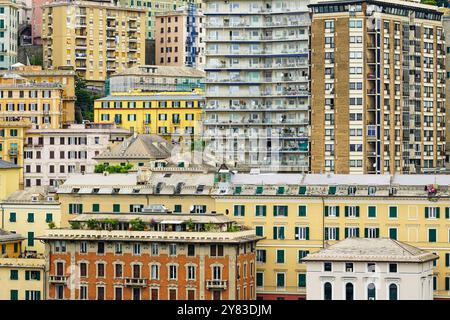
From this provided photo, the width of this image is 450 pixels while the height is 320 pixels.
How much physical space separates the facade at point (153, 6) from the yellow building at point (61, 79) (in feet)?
120

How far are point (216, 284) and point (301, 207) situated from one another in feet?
28.7

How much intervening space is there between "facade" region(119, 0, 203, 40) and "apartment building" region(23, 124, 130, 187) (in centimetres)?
5285

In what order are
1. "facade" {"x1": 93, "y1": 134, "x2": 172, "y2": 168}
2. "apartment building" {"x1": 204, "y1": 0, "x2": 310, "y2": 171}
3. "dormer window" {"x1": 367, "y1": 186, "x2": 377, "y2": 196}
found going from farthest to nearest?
"facade" {"x1": 93, "y1": 134, "x2": 172, "y2": 168}, "apartment building" {"x1": 204, "y1": 0, "x2": 310, "y2": 171}, "dormer window" {"x1": 367, "y1": 186, "x2": 377, "y2": 196}

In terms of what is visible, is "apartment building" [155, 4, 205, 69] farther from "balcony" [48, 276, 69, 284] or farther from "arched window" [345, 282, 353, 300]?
"arched window" [345, 282, 353, 300]

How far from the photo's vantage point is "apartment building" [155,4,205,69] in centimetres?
17288

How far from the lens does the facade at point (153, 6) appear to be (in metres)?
185

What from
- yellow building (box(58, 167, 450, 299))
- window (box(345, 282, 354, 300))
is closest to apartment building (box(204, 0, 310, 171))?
yellow building (box(58, 167, 450, 299))

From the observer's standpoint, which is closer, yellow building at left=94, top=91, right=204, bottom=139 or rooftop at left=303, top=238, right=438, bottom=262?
rooftop at left=303, top=238, right=438, bottom=262

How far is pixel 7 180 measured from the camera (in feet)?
327

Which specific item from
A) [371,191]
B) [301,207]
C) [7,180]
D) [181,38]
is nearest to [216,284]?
[301,207]

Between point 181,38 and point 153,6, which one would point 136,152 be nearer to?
point 181,38

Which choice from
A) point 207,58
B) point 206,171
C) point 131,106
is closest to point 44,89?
point 131,106

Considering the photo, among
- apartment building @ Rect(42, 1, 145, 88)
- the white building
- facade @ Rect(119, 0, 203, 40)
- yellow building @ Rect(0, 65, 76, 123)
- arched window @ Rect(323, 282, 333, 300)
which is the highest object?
facade @ Rect(119, 0, 203, 40)

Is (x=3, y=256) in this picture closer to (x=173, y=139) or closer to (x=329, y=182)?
(x=329, y=182)
